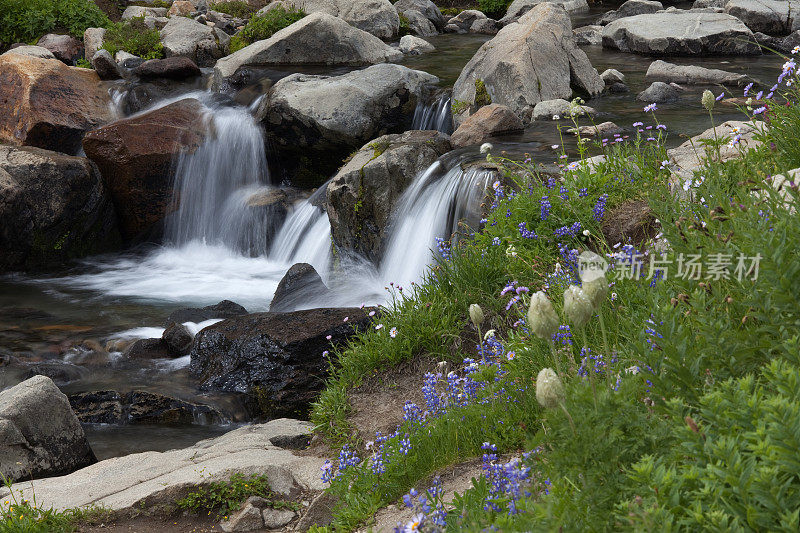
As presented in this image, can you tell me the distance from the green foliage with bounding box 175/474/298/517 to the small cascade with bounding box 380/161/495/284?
4064 millimetres

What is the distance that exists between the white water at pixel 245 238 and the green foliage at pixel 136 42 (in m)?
4.47

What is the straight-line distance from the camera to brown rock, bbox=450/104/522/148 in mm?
10633

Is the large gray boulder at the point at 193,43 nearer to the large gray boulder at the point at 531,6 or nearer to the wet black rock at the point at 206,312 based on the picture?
the wet black rock at the point at 206,312

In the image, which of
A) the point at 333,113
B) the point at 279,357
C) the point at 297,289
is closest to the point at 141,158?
the point at 333,113

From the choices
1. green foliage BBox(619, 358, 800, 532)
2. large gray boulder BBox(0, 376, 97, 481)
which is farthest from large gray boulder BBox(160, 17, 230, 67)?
green foliage BBox(619, 358, 800, 532)

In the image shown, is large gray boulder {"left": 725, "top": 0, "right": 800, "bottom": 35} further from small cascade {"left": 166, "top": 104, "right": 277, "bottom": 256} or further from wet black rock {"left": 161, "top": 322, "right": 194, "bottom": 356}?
wet black rock {"left": 161, "top": 322, "right": 194, "bottom": 356}

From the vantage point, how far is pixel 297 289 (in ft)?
30.9

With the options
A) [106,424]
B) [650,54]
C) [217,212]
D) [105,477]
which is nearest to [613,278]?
[105,477]

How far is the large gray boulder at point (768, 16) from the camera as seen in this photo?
1969cm

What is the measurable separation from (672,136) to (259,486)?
7.76 meters

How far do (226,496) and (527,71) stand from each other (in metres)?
9.66

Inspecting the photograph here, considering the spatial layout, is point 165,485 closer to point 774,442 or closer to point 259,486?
point 259,486

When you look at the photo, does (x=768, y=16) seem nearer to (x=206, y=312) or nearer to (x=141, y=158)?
(x=141, y=158)

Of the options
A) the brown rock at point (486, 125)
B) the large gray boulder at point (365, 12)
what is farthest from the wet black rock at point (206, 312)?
the large gray boulder at point (365, 12)
